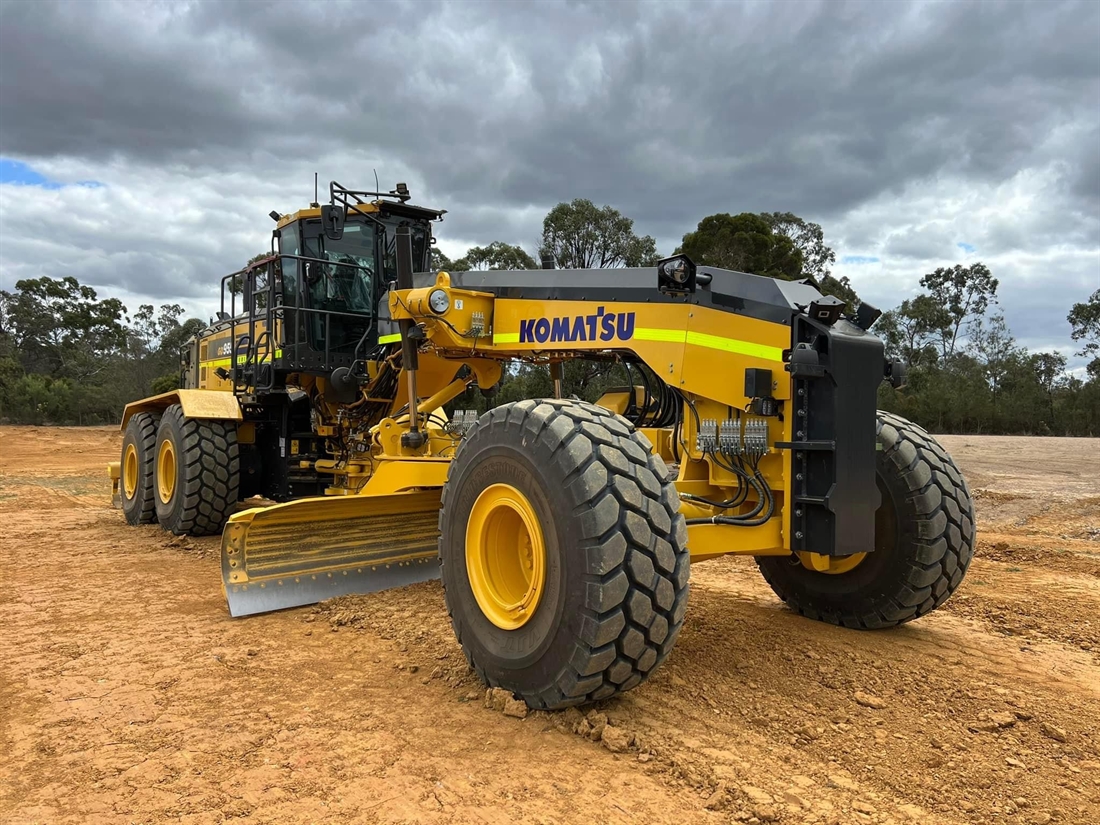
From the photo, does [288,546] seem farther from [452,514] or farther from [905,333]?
[905,333]

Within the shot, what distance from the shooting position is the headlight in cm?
482

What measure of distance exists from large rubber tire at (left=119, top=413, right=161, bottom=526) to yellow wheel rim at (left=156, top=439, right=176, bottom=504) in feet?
0.53

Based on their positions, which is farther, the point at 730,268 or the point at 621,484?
the point at 730,268

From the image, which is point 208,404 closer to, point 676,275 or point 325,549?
point 325,549

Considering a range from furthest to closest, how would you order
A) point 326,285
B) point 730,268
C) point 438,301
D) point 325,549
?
point 730,268 → point 326,285 → point 325,549 → point 438,301

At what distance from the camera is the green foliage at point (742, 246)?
2983cm

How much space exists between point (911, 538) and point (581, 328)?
2.02 m

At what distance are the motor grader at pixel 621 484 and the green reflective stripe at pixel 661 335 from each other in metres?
0.01

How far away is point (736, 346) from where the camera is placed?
3.66m

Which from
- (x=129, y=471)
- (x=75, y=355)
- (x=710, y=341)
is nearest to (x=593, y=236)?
(x=129, y=471)

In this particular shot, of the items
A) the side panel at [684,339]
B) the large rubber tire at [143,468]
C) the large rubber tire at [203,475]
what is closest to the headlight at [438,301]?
the side panel at [684,339]

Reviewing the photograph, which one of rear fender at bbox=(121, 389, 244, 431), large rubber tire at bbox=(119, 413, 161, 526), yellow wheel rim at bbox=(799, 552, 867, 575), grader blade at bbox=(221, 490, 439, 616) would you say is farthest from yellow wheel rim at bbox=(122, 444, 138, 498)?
yellow wheel rim at bbox=(799, 552, 867, 575)

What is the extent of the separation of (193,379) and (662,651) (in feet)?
31.0

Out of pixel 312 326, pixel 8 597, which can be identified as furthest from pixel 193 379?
pixel 8 597
